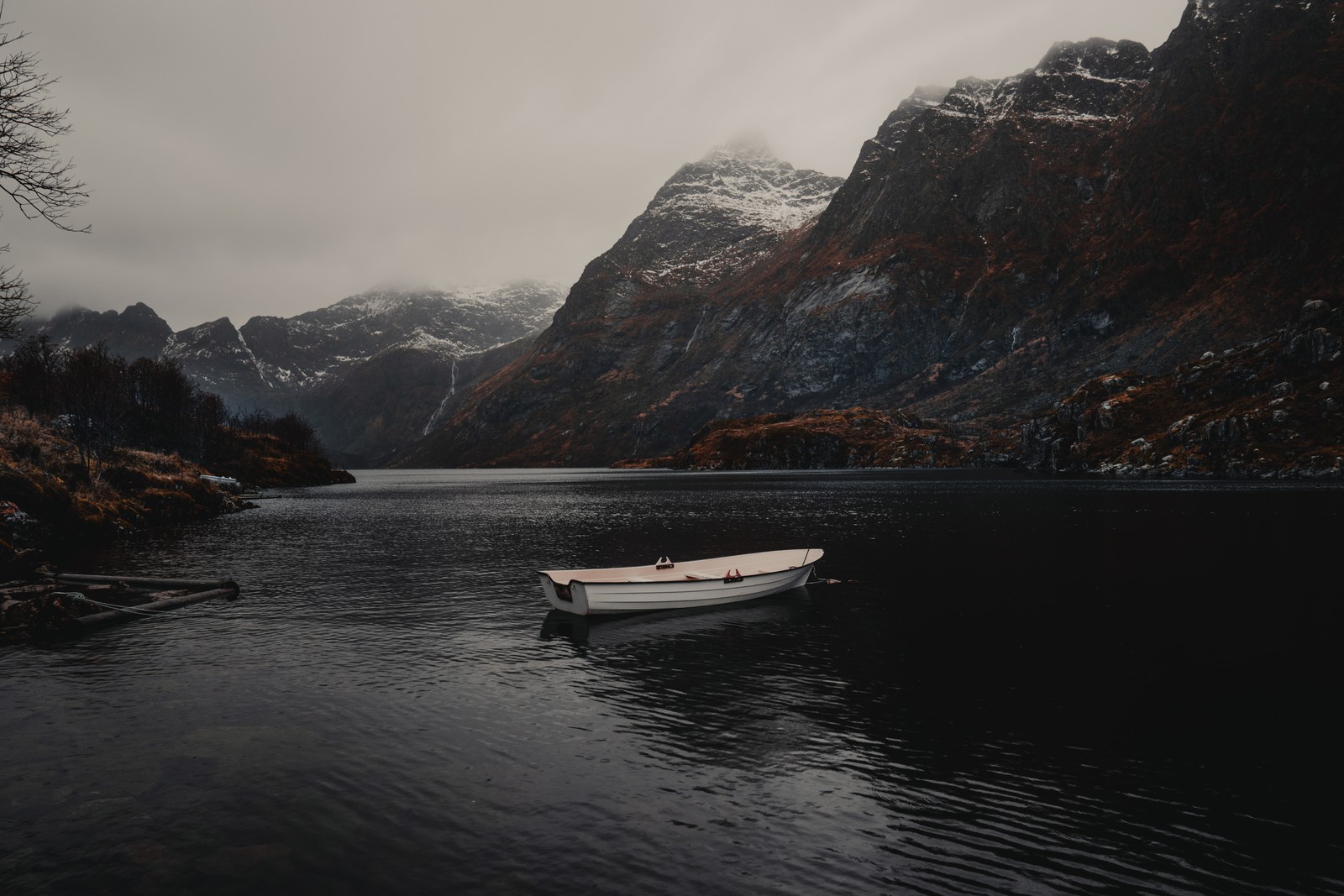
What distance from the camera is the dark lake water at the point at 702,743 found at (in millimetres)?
14023

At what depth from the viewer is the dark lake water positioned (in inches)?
552

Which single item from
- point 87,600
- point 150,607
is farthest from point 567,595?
point 87,600

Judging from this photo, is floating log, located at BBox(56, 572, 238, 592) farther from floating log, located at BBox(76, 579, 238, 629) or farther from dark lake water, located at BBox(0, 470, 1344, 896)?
dark lake water, located at BBox(0, 470, 1344, 896)

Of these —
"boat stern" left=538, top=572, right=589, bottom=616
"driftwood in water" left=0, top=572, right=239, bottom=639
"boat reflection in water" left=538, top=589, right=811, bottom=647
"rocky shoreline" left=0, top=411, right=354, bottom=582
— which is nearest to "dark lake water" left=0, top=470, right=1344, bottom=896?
"boat reflection in water" left=538, top=589, right=811, bottom=647

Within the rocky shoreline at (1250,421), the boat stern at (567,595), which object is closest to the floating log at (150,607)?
the boat stern at (567,595)

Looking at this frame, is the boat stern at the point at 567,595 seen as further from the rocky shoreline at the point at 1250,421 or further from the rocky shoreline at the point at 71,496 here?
the rocky shoreline at the point at 1250,421

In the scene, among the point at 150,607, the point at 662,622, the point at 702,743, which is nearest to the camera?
the point at 702,743

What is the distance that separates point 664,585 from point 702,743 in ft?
58.0

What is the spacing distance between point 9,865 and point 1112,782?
2518 centimetres

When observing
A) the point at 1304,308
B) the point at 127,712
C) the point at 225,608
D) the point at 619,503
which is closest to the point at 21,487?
the point at 225,608

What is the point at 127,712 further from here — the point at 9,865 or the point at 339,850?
the point at 339,850

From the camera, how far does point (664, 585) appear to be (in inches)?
1501

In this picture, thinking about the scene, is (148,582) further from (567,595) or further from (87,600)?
(567,595)

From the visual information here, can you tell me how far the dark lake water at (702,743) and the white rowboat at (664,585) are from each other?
115 cm
